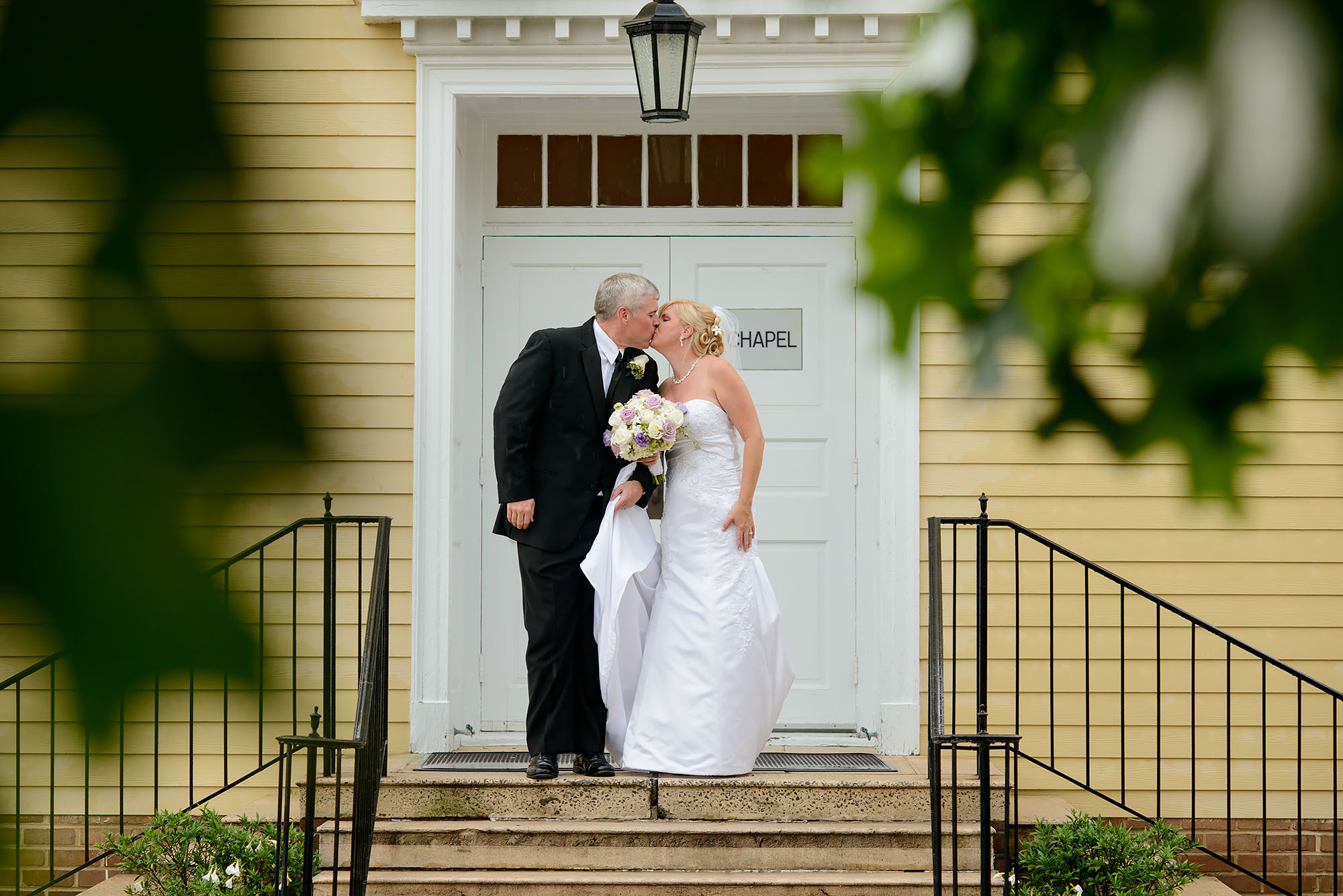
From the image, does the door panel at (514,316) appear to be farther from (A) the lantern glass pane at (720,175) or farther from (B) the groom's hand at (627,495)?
(B) the groom's hand at (627,495)

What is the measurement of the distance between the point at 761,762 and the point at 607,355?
1.92 metres

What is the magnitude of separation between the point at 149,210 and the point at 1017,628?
17.7ft

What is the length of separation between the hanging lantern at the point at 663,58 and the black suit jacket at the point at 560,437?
2.91 ft

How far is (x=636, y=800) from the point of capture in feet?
16.4

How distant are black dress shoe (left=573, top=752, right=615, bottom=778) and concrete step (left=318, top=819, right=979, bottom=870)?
0.26m

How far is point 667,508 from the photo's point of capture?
535 cm

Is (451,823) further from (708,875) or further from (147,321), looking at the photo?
(147,321)

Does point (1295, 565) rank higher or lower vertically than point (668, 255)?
lower

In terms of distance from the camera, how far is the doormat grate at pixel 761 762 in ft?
17.8

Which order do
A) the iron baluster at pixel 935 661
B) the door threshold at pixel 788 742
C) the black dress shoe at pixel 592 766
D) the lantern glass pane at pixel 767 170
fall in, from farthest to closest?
the lantern glass pane at pixel 767 170 → the door threshold at pixel 788 742 → the black dress shoe at pixel 592 766 → the iron baluster at pixel 935 661

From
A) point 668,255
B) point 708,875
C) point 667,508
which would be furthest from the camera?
point 668,255

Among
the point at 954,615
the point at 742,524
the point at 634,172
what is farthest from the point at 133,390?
the point at 634,172

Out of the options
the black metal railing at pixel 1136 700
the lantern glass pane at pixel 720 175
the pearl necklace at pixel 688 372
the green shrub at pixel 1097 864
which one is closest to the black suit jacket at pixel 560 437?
the pearl necklace at pixel 688 372

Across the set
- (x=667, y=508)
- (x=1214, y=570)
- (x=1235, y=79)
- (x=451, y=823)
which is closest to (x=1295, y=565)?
(x=1214, y=570)
